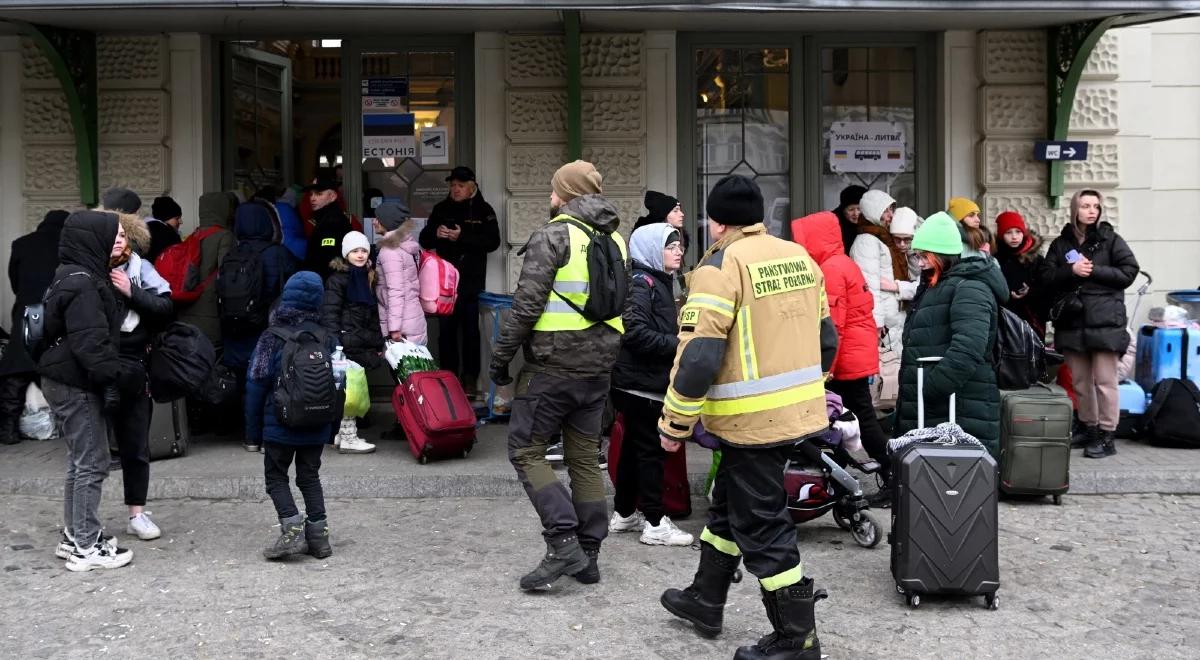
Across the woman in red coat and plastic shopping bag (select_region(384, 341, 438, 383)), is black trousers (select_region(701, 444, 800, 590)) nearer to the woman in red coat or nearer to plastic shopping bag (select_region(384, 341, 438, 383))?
the woman in red coat

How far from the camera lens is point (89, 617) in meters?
5.60

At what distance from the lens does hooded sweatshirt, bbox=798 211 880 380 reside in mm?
7379

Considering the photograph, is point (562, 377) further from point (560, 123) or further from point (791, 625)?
point (560, 123)

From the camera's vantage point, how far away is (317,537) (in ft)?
21.2

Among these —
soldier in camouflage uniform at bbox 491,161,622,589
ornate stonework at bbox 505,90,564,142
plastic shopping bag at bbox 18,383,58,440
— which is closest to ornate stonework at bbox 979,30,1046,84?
ornate stonework at bbox 505,90,564,142

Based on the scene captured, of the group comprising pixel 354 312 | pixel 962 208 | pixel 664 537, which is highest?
pixel 962 208

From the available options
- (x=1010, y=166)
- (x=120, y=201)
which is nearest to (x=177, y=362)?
(x=120, y=201)

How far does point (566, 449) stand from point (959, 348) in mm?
1886

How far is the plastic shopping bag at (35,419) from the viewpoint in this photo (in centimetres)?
909

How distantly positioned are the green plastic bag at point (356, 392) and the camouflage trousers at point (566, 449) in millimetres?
2562

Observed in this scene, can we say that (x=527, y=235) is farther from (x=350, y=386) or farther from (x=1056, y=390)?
(x=1056, y=390)

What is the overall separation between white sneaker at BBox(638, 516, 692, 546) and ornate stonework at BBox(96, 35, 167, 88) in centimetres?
528

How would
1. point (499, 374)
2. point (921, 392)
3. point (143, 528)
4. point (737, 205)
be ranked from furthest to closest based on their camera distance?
point (143, 528)
point (921, 392)
point (499, 374)
point (737, 205)

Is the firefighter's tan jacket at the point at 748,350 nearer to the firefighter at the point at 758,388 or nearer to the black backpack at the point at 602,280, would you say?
the firefighter at the point at 758,388
